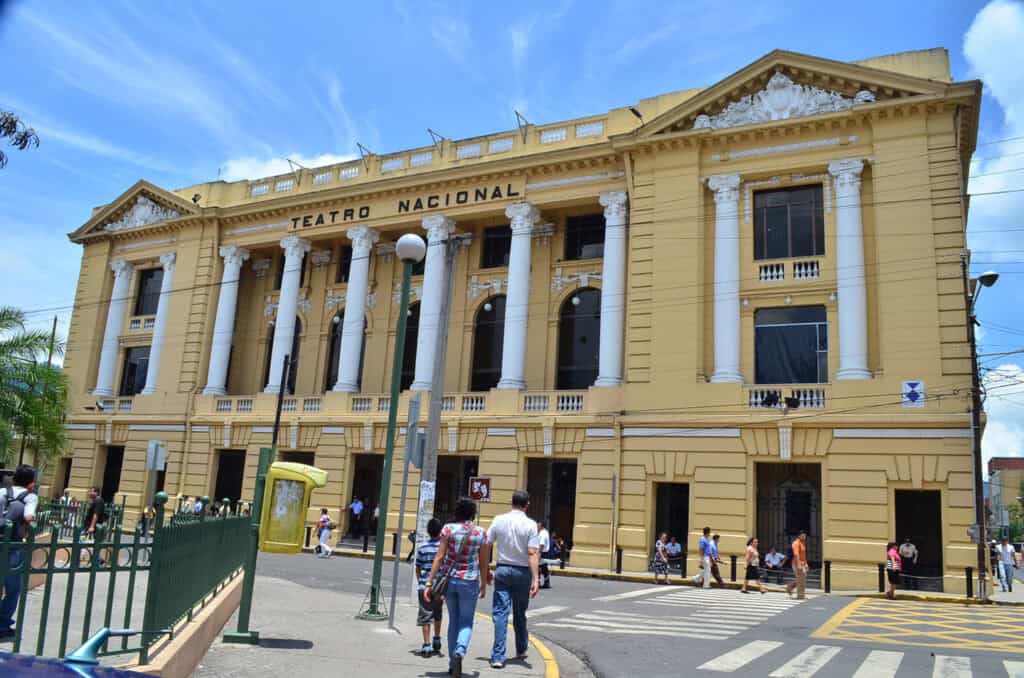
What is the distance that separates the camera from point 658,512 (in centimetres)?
2658

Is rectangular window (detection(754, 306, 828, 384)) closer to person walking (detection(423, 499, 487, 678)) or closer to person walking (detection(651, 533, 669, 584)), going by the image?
person walking (detection(651, 533, 669, 584))

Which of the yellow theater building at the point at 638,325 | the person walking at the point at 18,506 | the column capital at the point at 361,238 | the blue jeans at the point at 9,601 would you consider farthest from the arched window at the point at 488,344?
the blue jeans at the point at 9,601

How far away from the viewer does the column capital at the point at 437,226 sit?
104ft

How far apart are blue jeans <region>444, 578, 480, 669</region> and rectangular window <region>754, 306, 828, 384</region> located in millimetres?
18926

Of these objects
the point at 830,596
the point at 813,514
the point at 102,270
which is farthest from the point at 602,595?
the point at 102,270

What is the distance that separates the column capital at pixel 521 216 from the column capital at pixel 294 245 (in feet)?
32.8

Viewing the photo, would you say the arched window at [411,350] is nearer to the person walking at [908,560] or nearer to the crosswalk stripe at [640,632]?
the person walking at [908,560]

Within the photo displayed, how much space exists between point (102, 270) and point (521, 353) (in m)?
23.3

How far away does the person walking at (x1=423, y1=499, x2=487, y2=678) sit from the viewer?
805cm

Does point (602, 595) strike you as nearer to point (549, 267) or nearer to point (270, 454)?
point (270, 454)

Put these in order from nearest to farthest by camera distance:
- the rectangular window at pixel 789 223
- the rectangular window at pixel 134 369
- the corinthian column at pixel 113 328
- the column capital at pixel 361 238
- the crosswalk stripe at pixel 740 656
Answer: the crosswalk stripe at pixel 740 656 < the rectangular window at pixel 789 223 < the column capital at pixel 361 238 < the rectangular window at pixel 134 369 < the corinthian column at pixel 113 328

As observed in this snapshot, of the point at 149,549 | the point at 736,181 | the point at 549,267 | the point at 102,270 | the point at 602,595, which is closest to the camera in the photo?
the point at 149,549

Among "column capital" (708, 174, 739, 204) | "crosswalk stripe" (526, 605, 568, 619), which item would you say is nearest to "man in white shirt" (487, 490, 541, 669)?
"crosswalk stripe" (526, 605, 568, 619)

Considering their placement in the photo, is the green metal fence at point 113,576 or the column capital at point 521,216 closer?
the green metal fence at point 113,576
